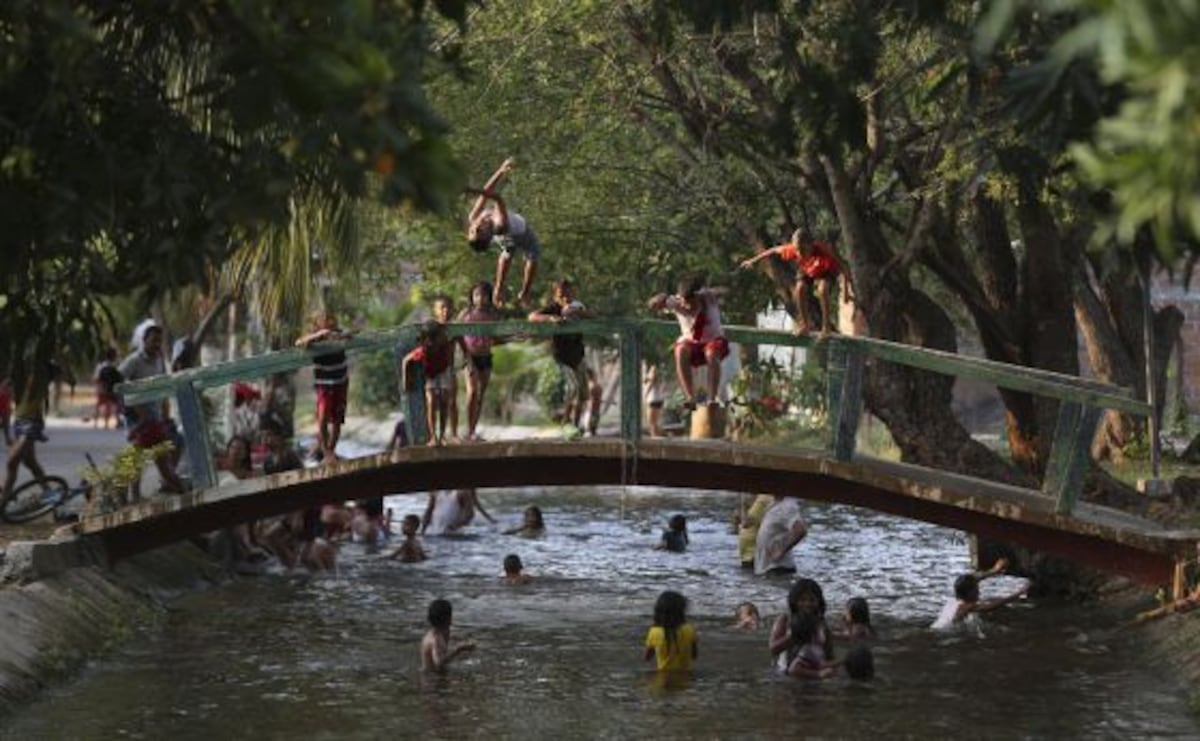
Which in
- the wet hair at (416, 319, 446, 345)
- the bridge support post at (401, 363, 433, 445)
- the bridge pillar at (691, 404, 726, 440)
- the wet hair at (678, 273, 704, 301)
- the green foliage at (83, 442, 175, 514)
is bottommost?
the green foliage at (83, 442, 175, 514)

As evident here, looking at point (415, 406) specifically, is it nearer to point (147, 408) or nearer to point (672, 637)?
point (672, 637)

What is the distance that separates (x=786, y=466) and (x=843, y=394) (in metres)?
0.91

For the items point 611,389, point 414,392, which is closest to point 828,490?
point 414,392

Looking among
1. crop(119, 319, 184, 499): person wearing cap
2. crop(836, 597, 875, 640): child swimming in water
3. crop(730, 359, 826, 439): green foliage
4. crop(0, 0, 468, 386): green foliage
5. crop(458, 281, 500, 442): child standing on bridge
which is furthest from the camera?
crop(730, 359, 826, 439): green foliage

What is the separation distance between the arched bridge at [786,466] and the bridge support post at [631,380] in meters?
0.01

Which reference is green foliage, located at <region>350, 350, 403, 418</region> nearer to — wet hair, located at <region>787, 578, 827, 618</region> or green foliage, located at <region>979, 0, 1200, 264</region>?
wet hair, located at <region>787, 578, 827, 618</region>

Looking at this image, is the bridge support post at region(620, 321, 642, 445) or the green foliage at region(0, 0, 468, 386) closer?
the green foliage at region(0, 0, 468, 386)

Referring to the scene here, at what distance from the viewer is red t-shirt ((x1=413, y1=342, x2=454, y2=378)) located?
60.4 ft

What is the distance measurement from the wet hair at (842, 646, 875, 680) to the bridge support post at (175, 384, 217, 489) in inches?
221

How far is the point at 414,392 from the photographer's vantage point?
18.5 metres

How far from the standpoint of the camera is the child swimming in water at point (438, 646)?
1781 cm

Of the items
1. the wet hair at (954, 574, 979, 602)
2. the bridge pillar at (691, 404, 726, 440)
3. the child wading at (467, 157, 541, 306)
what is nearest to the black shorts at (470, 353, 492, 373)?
the child wading at (467, 157, 541, 306)

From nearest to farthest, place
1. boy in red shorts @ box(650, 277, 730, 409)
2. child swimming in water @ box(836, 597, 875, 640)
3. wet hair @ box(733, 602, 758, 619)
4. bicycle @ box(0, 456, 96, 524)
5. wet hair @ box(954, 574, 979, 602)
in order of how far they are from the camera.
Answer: boy in red shorts @ box(650, 277, 730, 409)
child swimming in water @ box(836, 597, 875, 640)
wet hair @ box(954, 574, 979, 602)
wet hair @ box(733, 602, 758, 619)
bicycle @ box(0, 456, 96, 524)

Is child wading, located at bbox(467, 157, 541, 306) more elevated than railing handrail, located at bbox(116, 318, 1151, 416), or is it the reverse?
child wading, located at bbox(467, 157, 541, 306)
